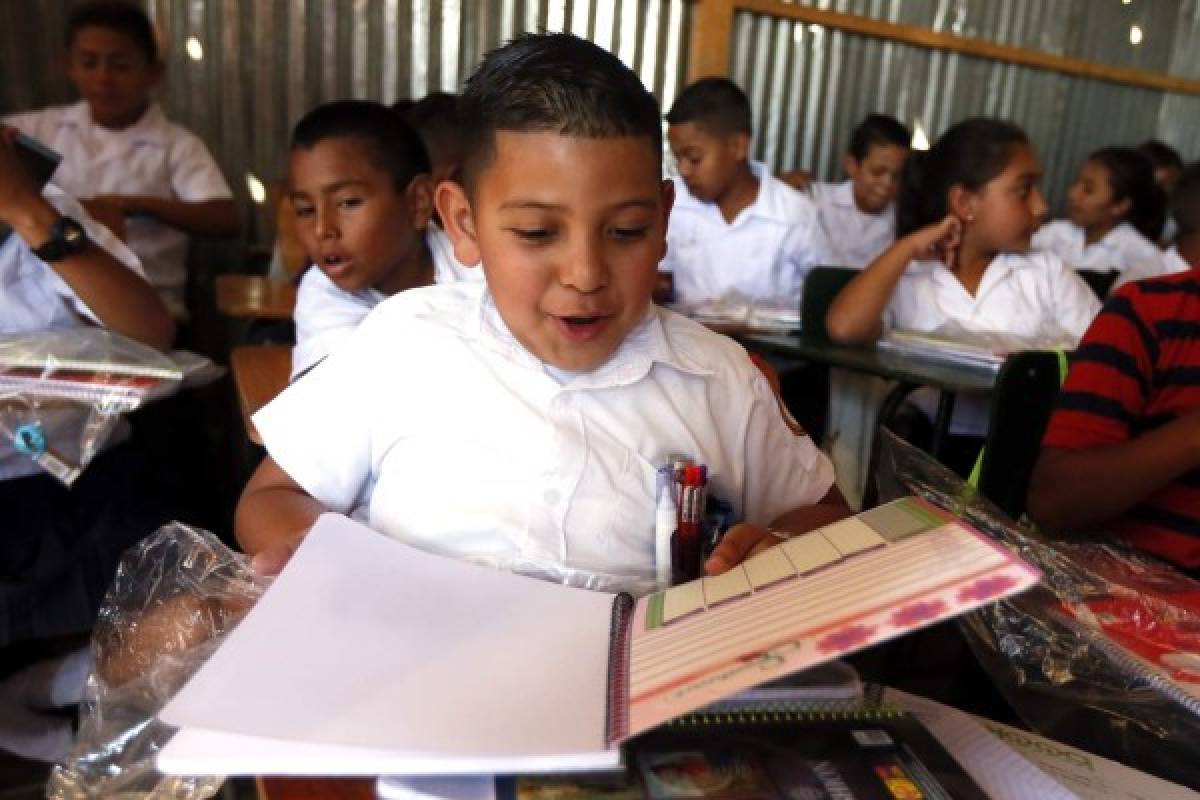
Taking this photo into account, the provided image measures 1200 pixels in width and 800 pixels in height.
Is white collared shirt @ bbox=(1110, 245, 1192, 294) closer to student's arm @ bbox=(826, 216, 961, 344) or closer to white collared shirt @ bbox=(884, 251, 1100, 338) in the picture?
white collared shirt @ bbox=(884, 251, 1100, 338)

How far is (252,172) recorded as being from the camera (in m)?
4.17

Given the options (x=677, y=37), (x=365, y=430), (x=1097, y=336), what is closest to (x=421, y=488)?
(x=365, y=430)

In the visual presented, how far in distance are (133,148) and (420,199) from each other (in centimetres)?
208

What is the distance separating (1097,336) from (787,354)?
1228 mm

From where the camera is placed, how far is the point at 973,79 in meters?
5.94

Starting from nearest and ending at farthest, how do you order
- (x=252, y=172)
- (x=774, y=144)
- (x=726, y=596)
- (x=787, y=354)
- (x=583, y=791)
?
1. (x=583, y=791)
2. (x=726, y=596)
3. (x=787, y=354)
4. (x=252, y=172)
5. (x=774, y=144)

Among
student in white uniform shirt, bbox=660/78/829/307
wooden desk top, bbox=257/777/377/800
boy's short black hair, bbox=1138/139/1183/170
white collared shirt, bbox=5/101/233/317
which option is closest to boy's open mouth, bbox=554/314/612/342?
wooden desk top, bbox=257/777/377/800

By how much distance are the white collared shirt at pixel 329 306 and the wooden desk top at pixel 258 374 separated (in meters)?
0.05

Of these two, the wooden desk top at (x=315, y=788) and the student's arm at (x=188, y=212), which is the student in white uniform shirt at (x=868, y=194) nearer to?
the student's arm at (x=188, y=212)

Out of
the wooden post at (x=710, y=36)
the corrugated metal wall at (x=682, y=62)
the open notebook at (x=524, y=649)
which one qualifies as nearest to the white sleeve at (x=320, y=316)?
the open notebook at (x=524, y=649)

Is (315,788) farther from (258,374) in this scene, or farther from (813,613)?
(258,374)

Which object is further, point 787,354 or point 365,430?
point 787,354

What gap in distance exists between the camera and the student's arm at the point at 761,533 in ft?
2.48

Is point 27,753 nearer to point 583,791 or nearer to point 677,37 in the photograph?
point 583,791
